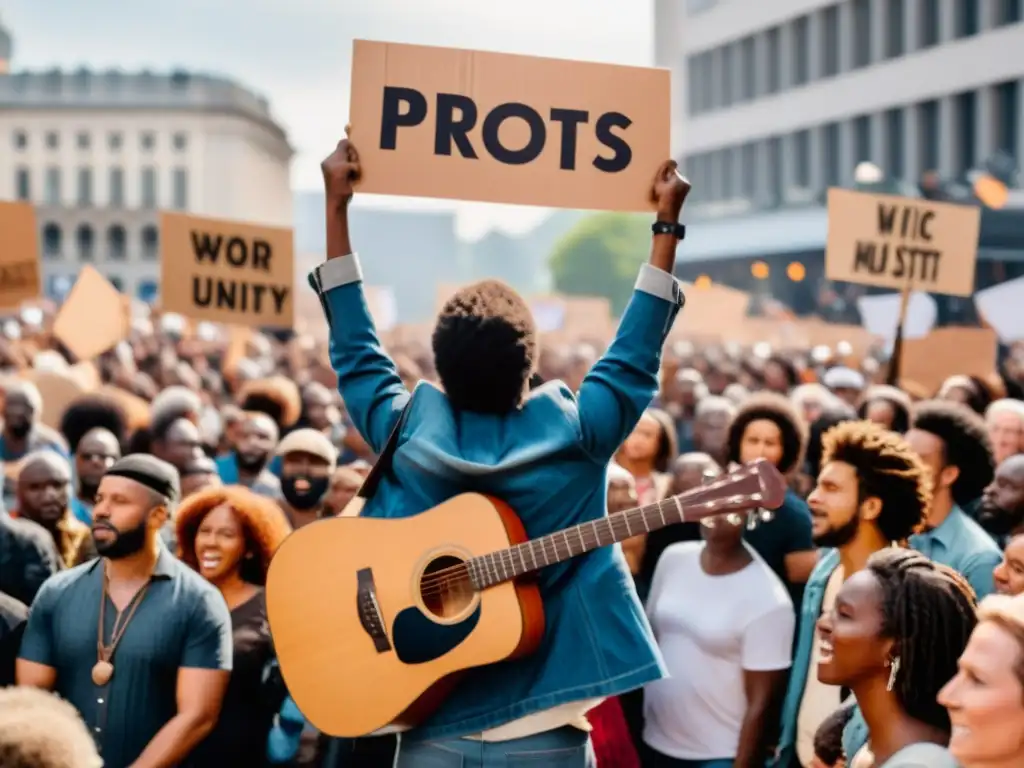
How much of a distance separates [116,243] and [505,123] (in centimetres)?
10965

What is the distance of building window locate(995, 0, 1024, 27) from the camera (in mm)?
44156

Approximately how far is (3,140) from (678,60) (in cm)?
7016

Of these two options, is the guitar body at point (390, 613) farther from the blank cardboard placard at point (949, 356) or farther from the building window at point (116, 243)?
A: the building window at point (116, 243)

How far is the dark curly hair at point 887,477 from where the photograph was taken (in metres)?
5.38

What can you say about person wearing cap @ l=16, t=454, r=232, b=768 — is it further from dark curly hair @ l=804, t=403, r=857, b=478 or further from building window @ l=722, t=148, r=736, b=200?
building window @ l=722, t=148, r=736, b=200

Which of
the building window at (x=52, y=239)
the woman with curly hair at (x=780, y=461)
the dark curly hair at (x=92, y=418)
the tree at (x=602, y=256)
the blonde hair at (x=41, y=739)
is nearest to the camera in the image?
the blonde hair at (x=41, y=739)

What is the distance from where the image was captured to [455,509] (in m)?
3.94

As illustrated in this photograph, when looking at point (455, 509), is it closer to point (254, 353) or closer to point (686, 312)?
point (254, 353)

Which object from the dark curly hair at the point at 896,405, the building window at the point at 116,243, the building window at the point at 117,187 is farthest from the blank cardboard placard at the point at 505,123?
the building window at the point at 117,187

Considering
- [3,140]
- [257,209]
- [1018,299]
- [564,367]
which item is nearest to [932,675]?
[1018,299]

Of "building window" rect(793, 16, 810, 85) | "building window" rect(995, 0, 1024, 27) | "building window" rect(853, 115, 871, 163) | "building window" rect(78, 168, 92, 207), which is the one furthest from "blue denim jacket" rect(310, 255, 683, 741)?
"building window" rect(78, 168, 92, 207)

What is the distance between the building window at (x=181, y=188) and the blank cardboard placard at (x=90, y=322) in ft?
337

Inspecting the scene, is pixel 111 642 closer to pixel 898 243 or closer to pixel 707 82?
pixel 898 243

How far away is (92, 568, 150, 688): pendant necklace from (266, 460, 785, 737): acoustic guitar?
112cm
